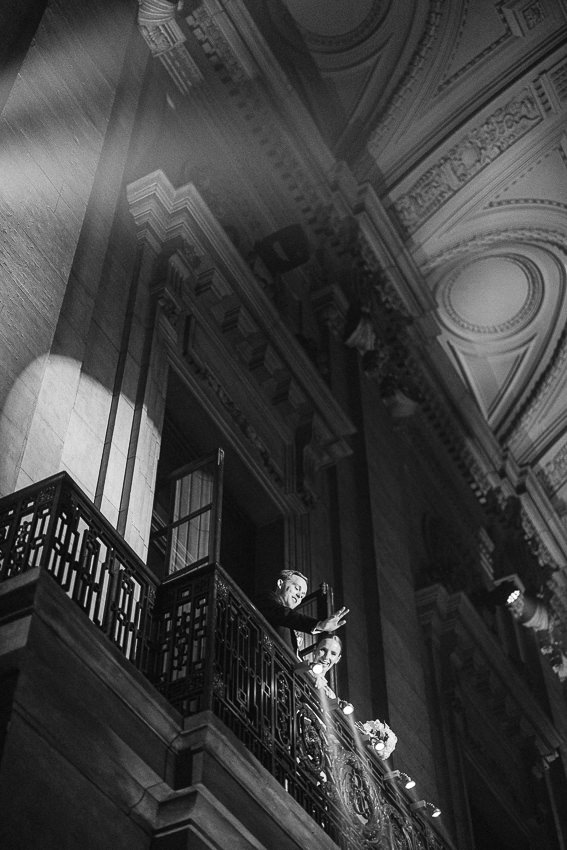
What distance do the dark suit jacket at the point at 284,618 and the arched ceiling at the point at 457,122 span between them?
342 inches

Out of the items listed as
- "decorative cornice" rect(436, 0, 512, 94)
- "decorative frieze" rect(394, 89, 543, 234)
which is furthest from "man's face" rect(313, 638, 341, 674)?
"decorative cornice" rect(436, 0, 512, 94)

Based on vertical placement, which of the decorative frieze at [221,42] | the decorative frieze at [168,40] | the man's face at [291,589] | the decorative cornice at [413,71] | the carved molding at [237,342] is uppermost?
the decorative cornice at [413,71]

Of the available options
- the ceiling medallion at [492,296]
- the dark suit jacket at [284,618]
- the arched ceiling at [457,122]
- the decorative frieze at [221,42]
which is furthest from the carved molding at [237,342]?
the ceiling medallion at [492,296]

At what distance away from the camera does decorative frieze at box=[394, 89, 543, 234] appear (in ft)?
49.1

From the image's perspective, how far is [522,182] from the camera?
15.5 meters

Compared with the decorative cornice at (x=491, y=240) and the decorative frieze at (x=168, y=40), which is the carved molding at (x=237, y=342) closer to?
the decorative frieze at (x=168, y=40)

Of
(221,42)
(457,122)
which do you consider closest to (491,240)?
(457,122)

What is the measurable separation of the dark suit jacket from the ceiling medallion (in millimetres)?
9936

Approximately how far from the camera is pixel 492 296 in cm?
1658

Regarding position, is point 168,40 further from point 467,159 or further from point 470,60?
point 467,159

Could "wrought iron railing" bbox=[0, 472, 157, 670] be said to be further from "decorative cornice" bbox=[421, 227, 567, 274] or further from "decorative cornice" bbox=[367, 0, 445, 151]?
"decorative cornice" bbox=[421, 227, 567, 274]

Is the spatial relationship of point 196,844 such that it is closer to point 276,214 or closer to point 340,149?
point 276,214

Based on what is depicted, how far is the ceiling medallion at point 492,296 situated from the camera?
1623 cm

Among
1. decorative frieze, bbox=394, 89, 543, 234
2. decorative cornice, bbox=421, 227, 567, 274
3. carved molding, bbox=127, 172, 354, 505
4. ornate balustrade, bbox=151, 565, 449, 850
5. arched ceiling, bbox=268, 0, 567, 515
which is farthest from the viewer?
decorative cornice, bbox=421, 227, 567, 274
